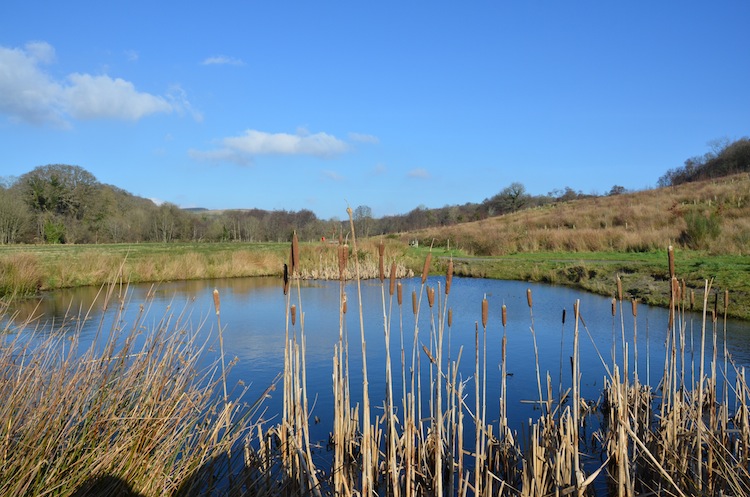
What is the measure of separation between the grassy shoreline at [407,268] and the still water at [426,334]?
90 centimetres

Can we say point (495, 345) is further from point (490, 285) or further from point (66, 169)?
point (66, 169)

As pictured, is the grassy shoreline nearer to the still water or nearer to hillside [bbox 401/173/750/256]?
the still water

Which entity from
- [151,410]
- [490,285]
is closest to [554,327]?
[490,285]

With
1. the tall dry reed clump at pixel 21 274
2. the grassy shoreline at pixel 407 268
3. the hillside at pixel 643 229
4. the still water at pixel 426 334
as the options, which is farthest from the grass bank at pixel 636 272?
the tall dry reed clump at pixel 21 274

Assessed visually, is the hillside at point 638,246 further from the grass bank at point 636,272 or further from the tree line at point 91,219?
the tree line at point 91,219

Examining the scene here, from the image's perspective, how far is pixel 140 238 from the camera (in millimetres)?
42594

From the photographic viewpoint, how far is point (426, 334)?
9875 millimetres

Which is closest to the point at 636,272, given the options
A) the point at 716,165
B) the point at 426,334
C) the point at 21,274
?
the point at 426,334

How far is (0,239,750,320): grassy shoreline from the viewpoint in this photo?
14.2 metres

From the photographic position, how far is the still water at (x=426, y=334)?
6.89 metres

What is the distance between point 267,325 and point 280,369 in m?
3.66

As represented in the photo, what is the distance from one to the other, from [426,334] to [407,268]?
13962 mm

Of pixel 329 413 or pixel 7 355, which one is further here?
pixel 329 413

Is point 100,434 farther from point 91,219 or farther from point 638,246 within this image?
point 91,219
